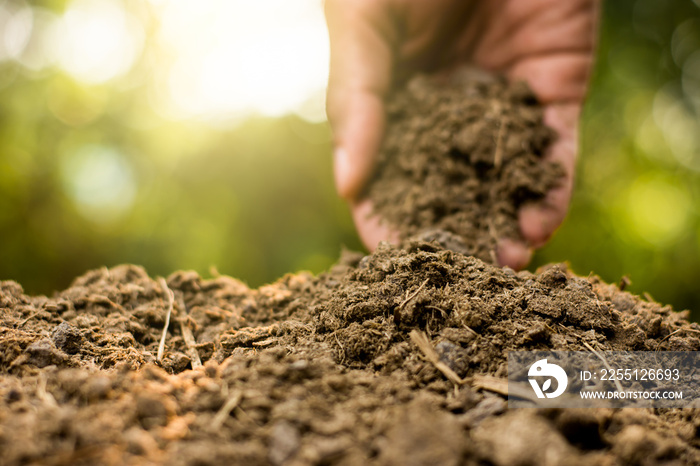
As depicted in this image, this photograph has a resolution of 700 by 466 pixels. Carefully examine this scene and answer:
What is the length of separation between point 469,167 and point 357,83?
1056mm

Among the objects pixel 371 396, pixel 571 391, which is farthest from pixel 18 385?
pixel 571 391

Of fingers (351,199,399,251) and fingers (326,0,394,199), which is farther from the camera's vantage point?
fingers (326,0,394,199)

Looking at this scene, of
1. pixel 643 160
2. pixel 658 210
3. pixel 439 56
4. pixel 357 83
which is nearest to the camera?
pixel 357 83

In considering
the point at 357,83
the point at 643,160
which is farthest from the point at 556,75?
the point at 643,160

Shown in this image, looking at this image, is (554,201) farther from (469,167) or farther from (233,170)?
(233,170)

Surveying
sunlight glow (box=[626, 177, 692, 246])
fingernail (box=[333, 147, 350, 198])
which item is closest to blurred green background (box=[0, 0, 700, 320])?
sunlight glow (box=[626, 177, 692, 246])

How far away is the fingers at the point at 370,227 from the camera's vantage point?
9.55ft

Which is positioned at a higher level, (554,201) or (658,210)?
(658,210)

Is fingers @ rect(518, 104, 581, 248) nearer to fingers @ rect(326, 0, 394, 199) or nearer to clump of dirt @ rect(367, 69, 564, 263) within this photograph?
clump of dirt @ rect(367, 69, 564, 263)

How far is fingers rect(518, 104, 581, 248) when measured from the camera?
280 centimetres

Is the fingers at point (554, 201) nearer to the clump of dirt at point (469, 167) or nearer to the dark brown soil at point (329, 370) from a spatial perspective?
the clump of dirt at point (469, 167)

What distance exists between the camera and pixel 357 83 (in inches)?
131
